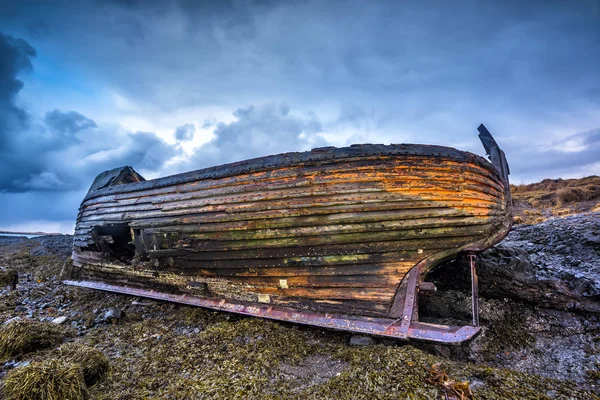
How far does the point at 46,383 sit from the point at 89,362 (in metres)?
0.59

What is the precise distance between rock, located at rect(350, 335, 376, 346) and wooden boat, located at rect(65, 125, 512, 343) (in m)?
0.30

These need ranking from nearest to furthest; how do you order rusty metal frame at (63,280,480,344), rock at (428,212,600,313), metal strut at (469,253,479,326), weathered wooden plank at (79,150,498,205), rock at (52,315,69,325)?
rusty metal frame at (63,280,480,344), metal strut at (469,253,479,326), weathered wooden plank at (79,150,498,205), rock at (428,212,600,313), rock at (52,315,69,325)

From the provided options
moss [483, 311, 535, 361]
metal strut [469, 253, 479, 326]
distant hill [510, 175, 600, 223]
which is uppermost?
distant hill [510, 175, 600, 223]

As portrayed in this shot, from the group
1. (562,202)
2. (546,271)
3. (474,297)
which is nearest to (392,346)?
(474,297)

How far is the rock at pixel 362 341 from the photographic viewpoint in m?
4.04

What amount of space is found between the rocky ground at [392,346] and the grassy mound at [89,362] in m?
0.13

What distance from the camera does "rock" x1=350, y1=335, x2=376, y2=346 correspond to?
4035 mm

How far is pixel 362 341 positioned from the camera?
406cm

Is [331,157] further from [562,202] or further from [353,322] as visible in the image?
[562,202]

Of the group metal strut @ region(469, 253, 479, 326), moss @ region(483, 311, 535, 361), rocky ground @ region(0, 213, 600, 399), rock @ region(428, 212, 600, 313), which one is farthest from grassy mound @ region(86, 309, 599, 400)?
rock @ region(428, 212, 600, 313)

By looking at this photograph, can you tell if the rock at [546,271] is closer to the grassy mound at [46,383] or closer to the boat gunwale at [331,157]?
the boat gunwale at [331,157]

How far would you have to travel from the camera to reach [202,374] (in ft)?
11.2

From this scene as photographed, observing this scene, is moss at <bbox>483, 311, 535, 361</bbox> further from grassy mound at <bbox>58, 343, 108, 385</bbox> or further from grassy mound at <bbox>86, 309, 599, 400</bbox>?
grassy mound at <bbox>58, 343, 108, 385</bbox>

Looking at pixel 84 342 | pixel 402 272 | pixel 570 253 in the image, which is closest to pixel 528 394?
pixel 402 272
